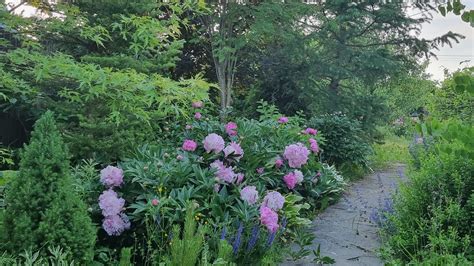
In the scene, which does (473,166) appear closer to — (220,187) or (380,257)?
(380,257)

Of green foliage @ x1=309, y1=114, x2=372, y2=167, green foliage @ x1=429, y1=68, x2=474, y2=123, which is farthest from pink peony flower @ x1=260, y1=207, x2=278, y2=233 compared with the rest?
green foliage @ x1=429, y1=68, x2=474, y2=123

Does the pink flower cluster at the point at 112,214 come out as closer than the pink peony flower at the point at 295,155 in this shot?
Yes

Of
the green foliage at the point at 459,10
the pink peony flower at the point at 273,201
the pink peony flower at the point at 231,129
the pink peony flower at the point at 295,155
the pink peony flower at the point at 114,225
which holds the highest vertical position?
the green foliage at the point at 459,10

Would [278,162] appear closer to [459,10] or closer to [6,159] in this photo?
[6,159]

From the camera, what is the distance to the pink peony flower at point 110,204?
2.58m

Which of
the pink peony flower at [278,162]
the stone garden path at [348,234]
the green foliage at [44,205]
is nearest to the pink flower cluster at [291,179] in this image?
the pink peony flower at [278,162]

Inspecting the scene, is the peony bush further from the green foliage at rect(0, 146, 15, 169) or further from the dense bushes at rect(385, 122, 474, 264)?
the green foliage at rect(0, 146, 15, 169)

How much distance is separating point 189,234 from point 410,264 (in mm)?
1379

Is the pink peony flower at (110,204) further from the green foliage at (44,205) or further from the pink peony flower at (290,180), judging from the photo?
the pink peony flower at (290,180)

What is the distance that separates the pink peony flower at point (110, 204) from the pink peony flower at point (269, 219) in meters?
0.85

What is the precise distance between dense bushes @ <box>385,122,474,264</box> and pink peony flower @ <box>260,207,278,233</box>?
0.76m

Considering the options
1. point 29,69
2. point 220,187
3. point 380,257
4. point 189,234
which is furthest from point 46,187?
point 380,257

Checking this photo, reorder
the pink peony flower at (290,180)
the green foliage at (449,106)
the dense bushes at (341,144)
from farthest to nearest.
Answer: the green foliage at (449,106) → the dense bushes at (341,144) → the pink peony flower at (290,180)

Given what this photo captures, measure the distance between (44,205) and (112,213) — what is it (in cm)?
60
